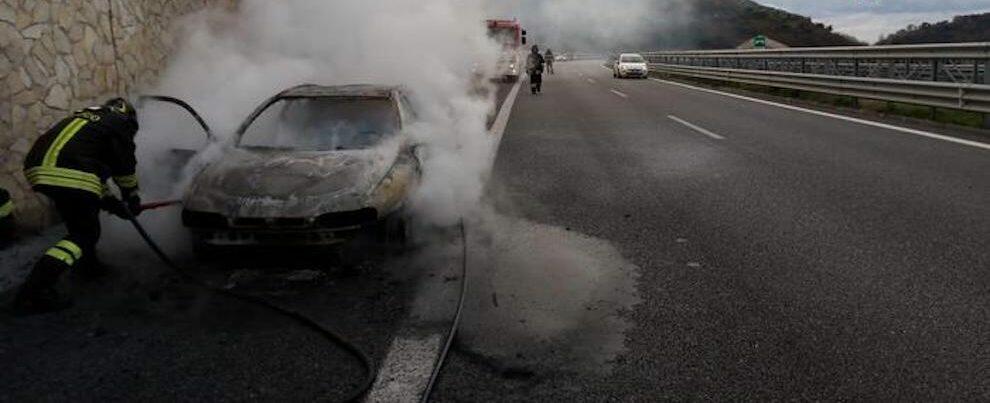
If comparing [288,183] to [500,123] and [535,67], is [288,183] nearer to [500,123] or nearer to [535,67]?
[500,123]

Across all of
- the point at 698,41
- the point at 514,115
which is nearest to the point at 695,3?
the point at 698,41

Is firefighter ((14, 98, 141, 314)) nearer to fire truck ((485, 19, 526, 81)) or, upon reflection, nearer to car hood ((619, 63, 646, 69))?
fire truck ((485, 19, 526, 81))

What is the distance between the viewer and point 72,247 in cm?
417

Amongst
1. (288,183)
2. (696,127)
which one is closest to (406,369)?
(288,183)

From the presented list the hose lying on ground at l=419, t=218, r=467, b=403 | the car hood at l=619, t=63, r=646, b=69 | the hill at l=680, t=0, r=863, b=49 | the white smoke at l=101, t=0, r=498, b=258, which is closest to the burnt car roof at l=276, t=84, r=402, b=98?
the white smoke at l=101, t=0, r=498, b=258

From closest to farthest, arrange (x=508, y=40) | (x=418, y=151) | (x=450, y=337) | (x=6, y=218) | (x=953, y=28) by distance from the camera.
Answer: (x=450, y=337) < (x=6, y=218) < (x=418, y=151) < (x=508, y=40) < (x=953, y=28)

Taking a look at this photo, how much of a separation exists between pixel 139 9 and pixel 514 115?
8.03 meters

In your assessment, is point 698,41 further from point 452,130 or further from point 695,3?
point 452,130

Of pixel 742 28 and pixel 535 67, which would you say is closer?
pixel 535 67

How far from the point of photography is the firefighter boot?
399 cm

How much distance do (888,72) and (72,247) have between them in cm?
1346

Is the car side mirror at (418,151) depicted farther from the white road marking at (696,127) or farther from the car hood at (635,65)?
the car hood at (635,65)

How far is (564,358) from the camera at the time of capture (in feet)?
10.5

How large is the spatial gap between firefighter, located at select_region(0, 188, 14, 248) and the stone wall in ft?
0.77
